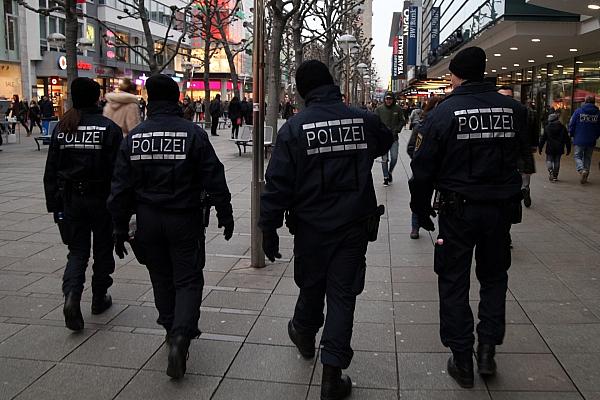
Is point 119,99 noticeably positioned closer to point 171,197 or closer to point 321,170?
point 171,197

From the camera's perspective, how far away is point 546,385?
3736 millimetres

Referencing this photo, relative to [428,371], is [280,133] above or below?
above

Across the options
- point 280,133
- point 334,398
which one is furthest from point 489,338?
point 280,133

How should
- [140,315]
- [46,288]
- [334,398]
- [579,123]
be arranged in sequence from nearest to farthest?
[334,398] → [140,315] → [46,288] → [579,123]

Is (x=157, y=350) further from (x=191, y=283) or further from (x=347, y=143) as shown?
(x=347, y=143)

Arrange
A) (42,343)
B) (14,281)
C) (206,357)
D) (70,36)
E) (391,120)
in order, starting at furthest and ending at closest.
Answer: (70,36) < (391,120) < (14,281) < (42,343) < (206,357)

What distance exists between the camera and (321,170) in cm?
359

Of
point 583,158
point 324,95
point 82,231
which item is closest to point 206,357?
point 82,231

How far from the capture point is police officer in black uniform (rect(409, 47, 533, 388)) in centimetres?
370

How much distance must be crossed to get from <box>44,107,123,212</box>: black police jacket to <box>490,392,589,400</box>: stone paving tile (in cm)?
314

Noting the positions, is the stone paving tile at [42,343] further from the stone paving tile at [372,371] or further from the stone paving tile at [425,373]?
the stone paving tile at [425,373]

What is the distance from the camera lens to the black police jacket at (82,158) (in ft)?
15.3

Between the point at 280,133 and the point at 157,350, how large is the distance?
181 centimetres

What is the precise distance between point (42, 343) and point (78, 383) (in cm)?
78
